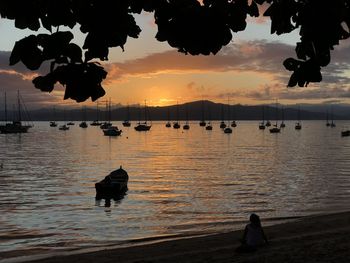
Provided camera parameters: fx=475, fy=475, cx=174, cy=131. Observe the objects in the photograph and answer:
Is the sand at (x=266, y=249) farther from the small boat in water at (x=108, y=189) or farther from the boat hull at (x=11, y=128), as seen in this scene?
the boat hull at (x=11, y=128)

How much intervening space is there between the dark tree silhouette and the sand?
33.2 ft

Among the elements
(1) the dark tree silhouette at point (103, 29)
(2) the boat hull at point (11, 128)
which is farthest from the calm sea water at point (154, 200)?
(2) the boat hull at point (11, 128)

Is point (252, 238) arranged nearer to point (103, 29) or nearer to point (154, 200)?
point (103, 29)

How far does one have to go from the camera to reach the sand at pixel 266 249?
46.3ft

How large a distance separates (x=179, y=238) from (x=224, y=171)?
3575 cm

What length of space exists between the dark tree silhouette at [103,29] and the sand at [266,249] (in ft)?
33.2

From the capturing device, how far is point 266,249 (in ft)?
53.6

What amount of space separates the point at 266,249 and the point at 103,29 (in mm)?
14088

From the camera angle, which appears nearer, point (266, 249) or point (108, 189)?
point (266, 249)

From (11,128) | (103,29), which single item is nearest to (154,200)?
(103,29)

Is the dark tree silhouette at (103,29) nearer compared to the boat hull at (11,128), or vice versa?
the dark tree silhouette at (103,29)

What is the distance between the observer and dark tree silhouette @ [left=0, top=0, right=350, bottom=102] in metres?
3.51

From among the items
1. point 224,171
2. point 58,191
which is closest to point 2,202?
point 58,191

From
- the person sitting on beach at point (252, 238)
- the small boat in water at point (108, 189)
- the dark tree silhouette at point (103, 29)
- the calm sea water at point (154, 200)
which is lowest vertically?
the calm sea water at point (154, 200)
